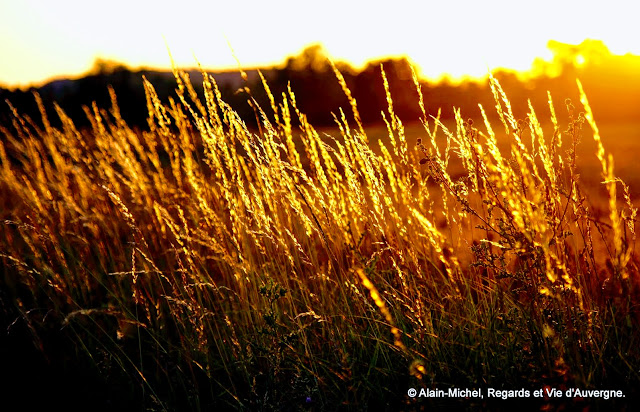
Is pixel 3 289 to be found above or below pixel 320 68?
below

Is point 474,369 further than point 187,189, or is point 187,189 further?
→ point 187,189

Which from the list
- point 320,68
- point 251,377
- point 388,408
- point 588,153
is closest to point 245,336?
point 251,377

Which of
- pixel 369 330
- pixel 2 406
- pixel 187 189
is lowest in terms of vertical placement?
pixel 2 406

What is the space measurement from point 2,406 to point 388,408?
1.70 m

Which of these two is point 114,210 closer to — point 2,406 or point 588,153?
point 2,406

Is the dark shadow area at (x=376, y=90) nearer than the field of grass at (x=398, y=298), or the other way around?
the field of grass at (x=398, y=298)

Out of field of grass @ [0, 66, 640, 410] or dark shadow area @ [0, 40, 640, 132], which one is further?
dark shadow area @ [0, 40, 640, 132]

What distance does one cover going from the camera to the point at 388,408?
67.6 inches

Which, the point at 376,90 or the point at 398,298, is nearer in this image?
the point at 398,298

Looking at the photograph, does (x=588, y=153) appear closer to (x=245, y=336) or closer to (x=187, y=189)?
(x=187, y=189)

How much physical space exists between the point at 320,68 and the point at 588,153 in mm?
9561

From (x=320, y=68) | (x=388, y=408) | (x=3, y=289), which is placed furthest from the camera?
(x=320, y=68)

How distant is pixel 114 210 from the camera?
3.89m

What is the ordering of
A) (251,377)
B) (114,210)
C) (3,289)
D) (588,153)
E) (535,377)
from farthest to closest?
1. (588,153)
2. (114,210)
3. (3,289)
4. (251,377)
5. (535,377)
